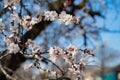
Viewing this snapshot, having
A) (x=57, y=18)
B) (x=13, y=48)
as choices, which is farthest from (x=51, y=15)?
(x=13, y=48)

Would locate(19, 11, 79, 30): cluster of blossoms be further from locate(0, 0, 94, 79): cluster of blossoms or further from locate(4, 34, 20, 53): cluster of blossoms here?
locate(4, 34, 20, 53): cluster of blossoms

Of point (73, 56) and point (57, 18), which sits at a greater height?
point (57, 18)

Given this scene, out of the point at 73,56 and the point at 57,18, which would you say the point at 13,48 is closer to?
the point at 73,56

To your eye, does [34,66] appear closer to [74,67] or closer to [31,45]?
[31,45]

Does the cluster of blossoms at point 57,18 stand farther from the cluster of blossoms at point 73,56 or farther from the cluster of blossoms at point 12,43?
the cluster of blossoms at point 73,56

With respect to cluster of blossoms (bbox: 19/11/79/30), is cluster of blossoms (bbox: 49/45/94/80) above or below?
below

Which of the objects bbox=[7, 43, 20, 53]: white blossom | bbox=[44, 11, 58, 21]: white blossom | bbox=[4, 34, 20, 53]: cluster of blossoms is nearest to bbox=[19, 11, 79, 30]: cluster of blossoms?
bbox=[44, 11, 58, 21]: white blossom

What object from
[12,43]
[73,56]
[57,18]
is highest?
[57,18]

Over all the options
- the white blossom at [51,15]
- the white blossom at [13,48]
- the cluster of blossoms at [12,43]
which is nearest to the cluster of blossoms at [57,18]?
the white blossom at [51,15]

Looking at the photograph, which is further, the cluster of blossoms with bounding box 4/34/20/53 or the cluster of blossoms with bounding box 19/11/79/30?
the cluster of blossoms with bounding box 19/11/79/30

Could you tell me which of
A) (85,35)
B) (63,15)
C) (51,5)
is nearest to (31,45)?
(63,15)

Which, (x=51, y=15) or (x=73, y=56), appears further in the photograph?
(x=51, y=15)

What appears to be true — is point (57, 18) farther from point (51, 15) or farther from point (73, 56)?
point (73, 56)

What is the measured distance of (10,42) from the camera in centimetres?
342
